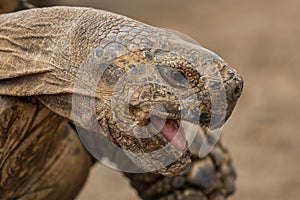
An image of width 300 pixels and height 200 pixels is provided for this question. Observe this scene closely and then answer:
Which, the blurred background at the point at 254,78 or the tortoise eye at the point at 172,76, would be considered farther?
the blurred background at the point at 254,78

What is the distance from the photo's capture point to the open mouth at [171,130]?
165 cm

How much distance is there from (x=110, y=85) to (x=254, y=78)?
11.6 ft

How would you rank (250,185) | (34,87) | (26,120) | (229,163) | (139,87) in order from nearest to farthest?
(139,87)
(34,87)
(26,120)
(229,163)
(250,185)

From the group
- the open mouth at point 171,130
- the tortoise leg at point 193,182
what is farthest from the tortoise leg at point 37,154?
the open mouth at point 171,130

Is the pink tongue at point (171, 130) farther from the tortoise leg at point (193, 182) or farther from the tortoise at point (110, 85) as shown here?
the tortoise leg at point (193, 182)

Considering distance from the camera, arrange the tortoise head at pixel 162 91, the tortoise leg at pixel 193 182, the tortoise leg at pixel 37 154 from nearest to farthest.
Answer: the tortoise head at pixel 162 91 < the tortoise leg at pixel 37 154 < the tortoise leg at pixel 193 182

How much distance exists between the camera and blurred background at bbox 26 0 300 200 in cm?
382

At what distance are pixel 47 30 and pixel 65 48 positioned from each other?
0.08 m

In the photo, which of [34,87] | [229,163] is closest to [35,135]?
[34,87]

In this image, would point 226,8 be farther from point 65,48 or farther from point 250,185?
point 65,48

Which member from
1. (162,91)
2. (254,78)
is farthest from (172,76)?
(254,78)

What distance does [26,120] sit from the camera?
6.22 ft

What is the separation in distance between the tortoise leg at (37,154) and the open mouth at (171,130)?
357mm

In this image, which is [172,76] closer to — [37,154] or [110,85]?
[110,85]
